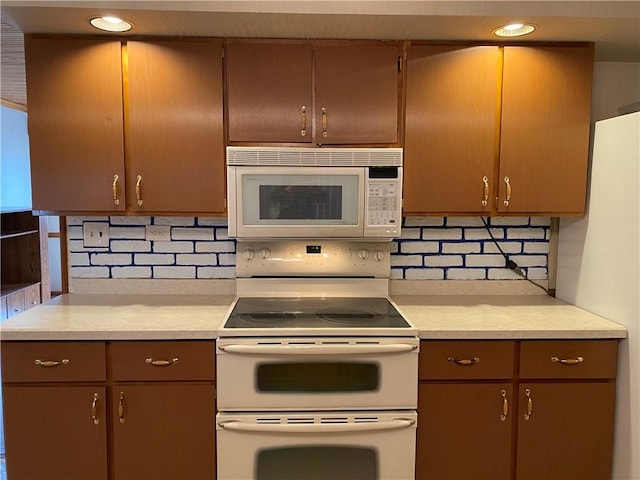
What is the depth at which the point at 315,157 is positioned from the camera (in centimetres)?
201

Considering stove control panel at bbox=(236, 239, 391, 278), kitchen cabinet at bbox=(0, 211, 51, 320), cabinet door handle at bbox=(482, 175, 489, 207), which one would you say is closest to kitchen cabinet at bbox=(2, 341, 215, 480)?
stove control panel at bbox=(236, 239, 391, 278)

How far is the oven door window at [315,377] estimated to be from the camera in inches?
70.2

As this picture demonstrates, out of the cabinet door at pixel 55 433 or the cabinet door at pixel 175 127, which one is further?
the cabinet door at pixel 175 127

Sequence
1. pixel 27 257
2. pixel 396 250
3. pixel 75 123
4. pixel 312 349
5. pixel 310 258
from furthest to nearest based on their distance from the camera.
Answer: pixel 27 257 < pixel 396 250 < pixel 310 258 < pixel 75 123 < pixel 312 349

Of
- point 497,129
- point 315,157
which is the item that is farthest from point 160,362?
point 497,129

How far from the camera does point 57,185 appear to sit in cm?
201

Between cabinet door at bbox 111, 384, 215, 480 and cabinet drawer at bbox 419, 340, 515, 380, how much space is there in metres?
0.86

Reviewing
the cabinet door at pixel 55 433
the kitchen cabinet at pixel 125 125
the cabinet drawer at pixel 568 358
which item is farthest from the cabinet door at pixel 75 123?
the cabinet drawer at pixel 568 358

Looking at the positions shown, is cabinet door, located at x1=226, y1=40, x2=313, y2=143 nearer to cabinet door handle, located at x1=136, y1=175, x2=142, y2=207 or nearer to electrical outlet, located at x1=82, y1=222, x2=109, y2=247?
cabinet door handle, located at x1=136, y1=175, x2=142, y2=207

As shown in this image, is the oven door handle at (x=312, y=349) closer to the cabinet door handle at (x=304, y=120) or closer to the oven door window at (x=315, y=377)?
the oven door window at (x=315, y=377)

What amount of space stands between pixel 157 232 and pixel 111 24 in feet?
3.15

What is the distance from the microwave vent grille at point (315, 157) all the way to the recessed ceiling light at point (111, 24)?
0.62m

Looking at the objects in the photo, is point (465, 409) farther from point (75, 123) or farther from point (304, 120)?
point (75, 123)

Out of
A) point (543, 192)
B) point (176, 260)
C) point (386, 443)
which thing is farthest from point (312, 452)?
point (543, 192)
